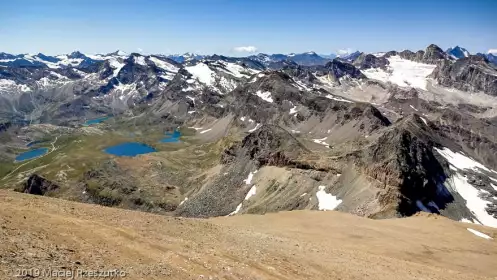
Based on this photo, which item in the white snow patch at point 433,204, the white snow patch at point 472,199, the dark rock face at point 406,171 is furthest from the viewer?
the white snow patch at point 433,204

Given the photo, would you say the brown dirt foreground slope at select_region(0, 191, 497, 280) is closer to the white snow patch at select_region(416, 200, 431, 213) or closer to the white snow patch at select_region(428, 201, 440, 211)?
the white snow patch at select_region(416, 200, 431, 213)

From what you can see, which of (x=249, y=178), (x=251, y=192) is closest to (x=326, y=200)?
(x=251, y=192)

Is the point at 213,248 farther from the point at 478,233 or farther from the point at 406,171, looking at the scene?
the point at 406,171

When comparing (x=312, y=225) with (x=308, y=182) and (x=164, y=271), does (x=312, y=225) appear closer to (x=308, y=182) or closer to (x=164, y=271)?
(x=164, y=271)

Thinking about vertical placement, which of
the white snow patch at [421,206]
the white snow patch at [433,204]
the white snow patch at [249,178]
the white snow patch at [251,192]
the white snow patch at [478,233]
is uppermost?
the white snow patch at [478,233]

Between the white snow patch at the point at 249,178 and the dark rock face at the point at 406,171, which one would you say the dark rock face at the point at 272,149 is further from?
the dark rock face at the point at 406,171

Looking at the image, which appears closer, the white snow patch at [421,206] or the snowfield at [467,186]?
the white snow patch at [421,206]

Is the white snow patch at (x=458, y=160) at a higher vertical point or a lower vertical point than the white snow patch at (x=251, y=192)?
higher

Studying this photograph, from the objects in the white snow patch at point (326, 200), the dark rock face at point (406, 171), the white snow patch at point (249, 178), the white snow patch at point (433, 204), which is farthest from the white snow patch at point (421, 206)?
the white snow patch at point (249, 178)
